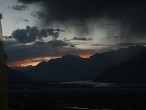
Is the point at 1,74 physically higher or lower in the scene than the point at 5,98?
higher

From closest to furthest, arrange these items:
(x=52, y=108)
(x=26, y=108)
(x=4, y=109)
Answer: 1. (x=4, y=109)
2. (x=26, y=108)
3. (x=52, y=108)

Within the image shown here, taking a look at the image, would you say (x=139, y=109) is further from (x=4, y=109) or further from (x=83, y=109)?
(x=4, y=109)

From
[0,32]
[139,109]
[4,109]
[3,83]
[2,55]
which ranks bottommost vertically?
[139,109]

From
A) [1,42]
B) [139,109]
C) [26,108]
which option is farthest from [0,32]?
[139,109]

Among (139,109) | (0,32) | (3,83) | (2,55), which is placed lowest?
(139,109)

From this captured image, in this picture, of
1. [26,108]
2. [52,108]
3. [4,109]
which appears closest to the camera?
[4,109]

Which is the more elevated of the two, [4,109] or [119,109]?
[4,109]

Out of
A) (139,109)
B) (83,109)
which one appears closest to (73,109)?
(83,109)

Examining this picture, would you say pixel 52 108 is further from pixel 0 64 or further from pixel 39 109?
pixel 0 64

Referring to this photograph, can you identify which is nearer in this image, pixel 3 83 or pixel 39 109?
pixel 3 83
